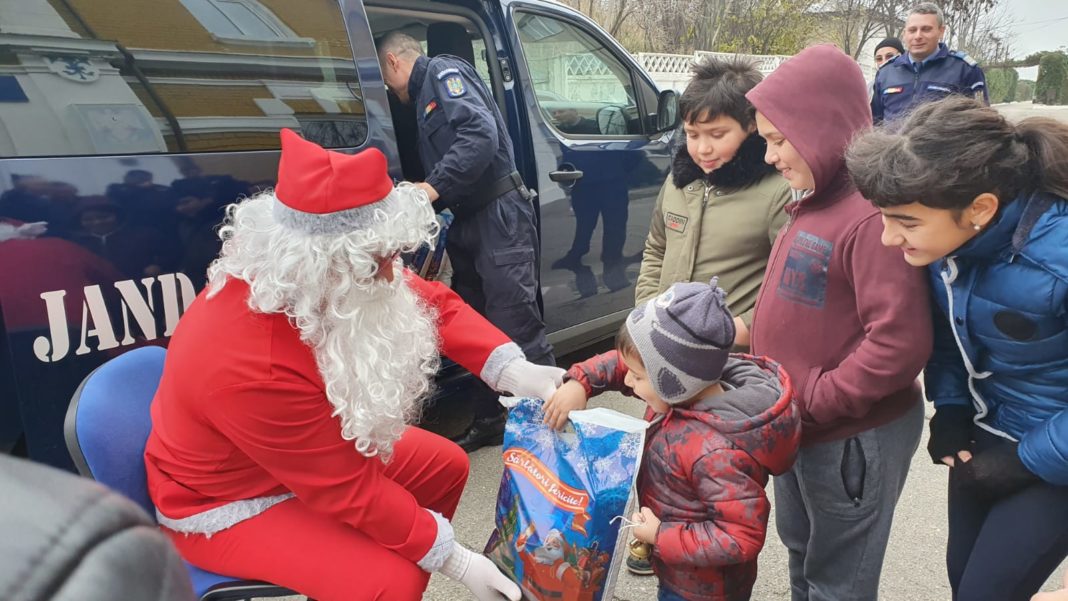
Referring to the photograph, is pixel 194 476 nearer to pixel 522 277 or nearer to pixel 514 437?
pixel 514 437

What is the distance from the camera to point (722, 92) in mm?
1974

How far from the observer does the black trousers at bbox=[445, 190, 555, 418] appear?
3041 millimetres

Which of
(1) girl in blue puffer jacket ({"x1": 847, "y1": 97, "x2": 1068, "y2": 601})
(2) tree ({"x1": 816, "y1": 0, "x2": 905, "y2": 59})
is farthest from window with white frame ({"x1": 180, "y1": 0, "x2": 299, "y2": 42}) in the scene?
(2) tree ({"x1": 816, "y1": 0, "x2": 905, "y2": 59})

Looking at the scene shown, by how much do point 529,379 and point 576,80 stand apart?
2.47 m

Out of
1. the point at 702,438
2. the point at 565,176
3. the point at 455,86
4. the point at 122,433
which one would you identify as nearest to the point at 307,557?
the point at 122,433

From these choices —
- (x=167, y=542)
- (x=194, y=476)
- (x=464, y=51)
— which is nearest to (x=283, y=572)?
(x=194, y=476)

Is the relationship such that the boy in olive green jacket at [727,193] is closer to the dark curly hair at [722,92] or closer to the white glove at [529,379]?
the dark curly hair at [722,92]

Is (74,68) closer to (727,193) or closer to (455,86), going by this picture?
(455,86)

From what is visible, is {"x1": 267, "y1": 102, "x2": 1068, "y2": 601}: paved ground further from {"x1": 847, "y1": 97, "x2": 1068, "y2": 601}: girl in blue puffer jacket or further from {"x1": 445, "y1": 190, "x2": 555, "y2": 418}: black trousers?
{"x1": 847, "y1": 97, "x2": 1068, "y2": 601}: girl in blue puffer jacket

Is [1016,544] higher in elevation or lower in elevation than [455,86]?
lower

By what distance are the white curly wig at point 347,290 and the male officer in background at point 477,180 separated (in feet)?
4.12

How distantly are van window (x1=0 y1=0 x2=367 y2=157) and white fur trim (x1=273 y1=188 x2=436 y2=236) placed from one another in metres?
0.68

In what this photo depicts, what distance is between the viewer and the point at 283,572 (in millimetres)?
1583

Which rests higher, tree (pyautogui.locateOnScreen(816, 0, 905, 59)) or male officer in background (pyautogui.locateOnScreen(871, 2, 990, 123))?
male officer in background (pyautogui.locateOnScreen(871, 2, 990, 123))
